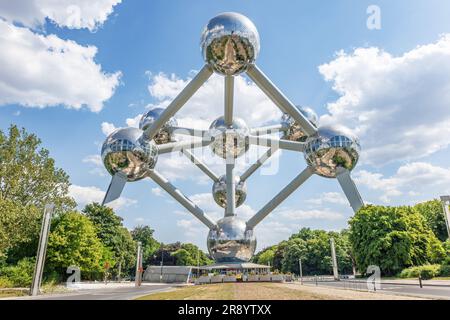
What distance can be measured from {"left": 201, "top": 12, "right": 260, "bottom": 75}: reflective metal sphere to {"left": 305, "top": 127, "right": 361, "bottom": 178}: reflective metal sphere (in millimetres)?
3316

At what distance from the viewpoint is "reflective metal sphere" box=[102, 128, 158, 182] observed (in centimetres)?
1086

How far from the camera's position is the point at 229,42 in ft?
32.8

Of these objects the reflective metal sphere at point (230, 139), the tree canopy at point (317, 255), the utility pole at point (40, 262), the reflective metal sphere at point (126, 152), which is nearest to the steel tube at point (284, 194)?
the reflective metal sphere at point (230, 139)

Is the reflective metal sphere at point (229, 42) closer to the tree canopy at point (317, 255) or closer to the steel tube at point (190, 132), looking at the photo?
the steel tube at point (190, 132)

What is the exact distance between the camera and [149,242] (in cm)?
9056

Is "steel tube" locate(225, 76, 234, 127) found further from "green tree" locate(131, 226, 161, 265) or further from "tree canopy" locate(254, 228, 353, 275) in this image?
"green tree" locate(131, 226, 161, 265)

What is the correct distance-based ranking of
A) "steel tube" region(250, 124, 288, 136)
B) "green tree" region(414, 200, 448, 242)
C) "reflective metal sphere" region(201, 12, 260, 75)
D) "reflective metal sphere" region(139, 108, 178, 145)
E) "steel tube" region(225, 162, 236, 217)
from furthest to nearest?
"green tree" region(414, 200, 448, 242)
"steel tube" region(250, 124, 288, 136)
"reflective metal sphere" region(139, 108, 178, 145)
"steel tube" region(225, 162, 236, 217)
"reflective metal sphere" region(201, 12, 260, 75)

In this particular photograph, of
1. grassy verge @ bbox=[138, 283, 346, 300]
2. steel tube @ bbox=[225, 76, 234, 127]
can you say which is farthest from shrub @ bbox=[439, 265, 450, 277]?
steel tube @ bbox=[225, 76, 234, 127]

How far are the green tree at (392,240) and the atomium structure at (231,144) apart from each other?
19291 millimetres

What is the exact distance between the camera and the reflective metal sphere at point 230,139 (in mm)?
13688

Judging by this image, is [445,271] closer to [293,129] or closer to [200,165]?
[293,129]

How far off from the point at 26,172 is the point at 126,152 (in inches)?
786

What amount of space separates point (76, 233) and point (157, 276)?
28.9 metres
